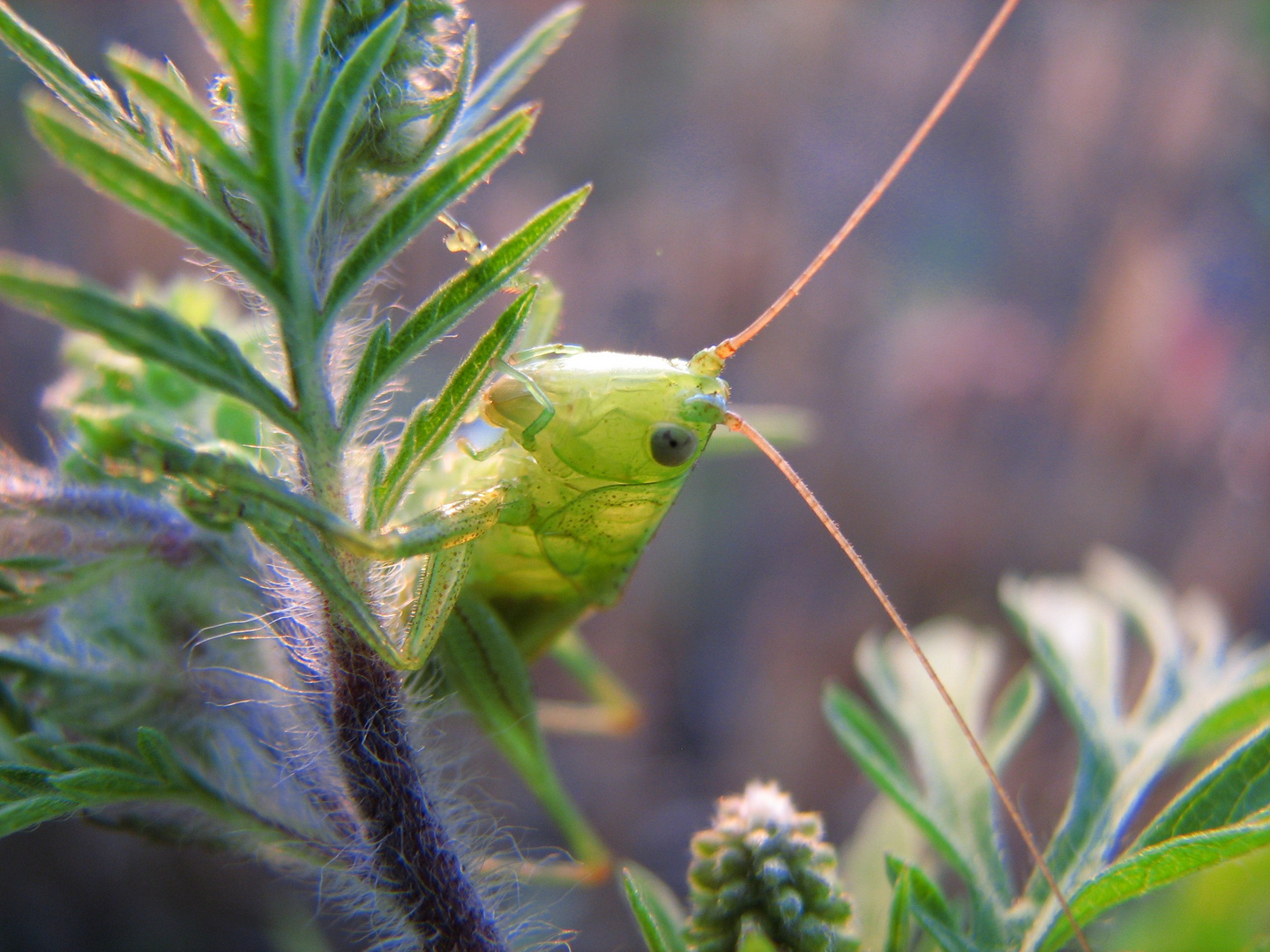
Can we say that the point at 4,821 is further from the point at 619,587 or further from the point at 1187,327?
the point at 1187,327

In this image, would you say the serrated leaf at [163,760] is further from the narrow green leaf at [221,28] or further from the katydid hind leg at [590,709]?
the katydid hind leg at [590,709]

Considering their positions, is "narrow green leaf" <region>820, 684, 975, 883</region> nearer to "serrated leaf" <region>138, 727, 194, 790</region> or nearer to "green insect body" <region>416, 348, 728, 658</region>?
"green insect body" <region>416, 348, 728, 658</region>

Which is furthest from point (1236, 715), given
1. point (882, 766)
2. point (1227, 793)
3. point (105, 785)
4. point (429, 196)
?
point (105, 785)

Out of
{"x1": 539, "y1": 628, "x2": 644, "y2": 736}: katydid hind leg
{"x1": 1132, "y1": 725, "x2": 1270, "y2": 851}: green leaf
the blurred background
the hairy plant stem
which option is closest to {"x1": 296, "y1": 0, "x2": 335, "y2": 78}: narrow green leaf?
the hairy plant stem

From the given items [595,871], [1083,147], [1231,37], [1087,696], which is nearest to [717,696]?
[595,871]

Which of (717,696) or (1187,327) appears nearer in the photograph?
(717,696)

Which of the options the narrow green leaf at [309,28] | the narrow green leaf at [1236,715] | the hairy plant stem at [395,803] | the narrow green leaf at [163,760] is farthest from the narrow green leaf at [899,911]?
the narrow green leaf at [309,28]
